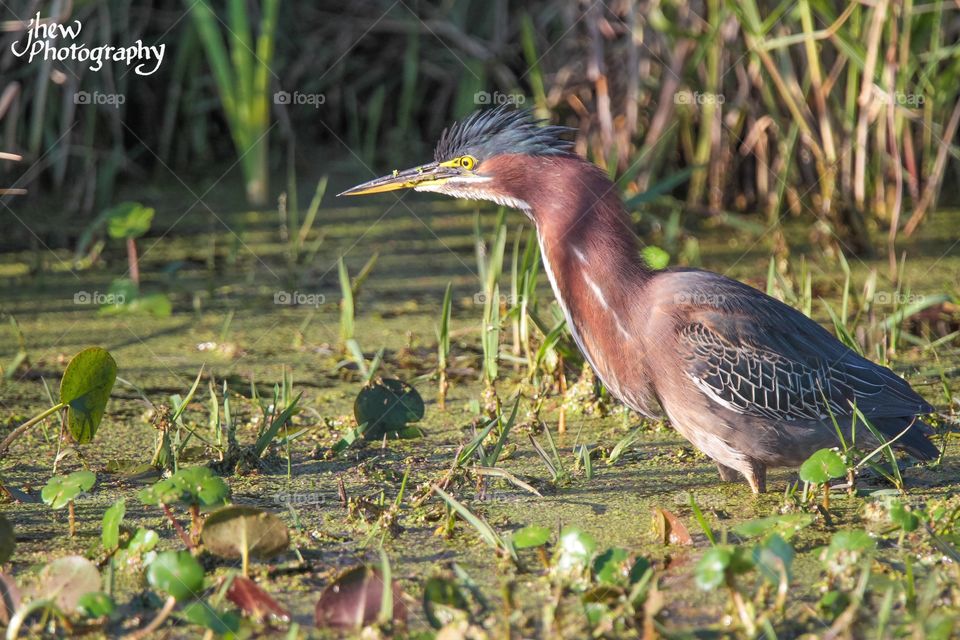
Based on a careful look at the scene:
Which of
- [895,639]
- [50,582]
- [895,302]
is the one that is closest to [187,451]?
[50,582]

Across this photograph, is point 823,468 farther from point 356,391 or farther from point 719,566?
point 356,391

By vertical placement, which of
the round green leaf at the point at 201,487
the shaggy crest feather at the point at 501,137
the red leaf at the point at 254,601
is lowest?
the red leaf at the point at 254,601

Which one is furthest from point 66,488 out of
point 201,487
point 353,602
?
point 353,602

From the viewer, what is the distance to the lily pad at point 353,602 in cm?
315

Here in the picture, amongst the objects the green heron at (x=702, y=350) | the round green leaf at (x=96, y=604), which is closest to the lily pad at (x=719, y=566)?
the green heron at (x=702, y=350)

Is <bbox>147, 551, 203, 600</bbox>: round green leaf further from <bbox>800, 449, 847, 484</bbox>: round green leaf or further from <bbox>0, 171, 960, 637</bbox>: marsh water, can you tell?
<bbox>800, 449, 847, 484</bbox>: round green leaf

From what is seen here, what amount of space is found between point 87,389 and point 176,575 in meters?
1.11

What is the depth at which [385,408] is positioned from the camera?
455 cm

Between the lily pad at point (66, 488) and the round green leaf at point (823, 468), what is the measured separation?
219 cm

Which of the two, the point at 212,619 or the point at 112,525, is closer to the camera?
the point at 212,619

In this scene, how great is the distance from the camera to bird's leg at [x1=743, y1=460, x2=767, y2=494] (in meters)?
4.12

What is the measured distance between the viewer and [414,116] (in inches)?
344

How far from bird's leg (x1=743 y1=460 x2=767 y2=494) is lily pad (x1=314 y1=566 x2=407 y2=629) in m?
1.48

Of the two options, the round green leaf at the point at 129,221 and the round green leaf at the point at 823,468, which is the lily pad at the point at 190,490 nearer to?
the round green leaf at the point at 823,468
